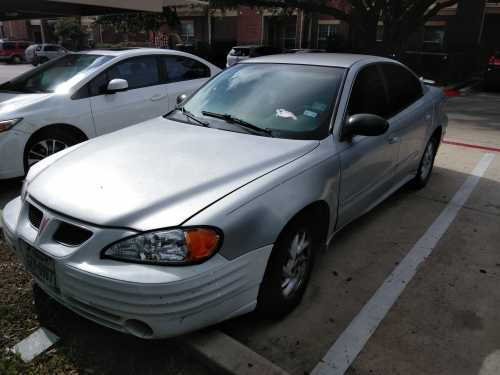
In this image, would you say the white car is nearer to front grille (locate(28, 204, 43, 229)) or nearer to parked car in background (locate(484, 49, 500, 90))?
front grille (locate(28, 204, 43, 229))

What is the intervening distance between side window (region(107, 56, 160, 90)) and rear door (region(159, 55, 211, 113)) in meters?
0.16

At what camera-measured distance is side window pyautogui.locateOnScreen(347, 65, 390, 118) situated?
3.31m

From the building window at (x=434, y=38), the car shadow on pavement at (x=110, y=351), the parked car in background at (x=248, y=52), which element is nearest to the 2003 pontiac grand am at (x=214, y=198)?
the car shadow on pavement at (x=110, y=351)

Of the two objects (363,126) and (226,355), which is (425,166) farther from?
(226,355)

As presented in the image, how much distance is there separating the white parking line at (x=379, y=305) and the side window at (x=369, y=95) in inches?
47.2

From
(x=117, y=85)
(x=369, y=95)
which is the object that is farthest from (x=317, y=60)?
(x=117, y=85)

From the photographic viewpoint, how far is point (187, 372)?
2.32 metres

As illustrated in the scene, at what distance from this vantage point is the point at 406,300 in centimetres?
299

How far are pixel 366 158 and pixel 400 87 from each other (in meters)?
1.29

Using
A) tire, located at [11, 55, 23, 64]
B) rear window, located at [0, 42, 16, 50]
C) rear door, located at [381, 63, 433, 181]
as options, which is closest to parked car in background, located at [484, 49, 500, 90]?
rear door, located at [381, 63, 433, 181]

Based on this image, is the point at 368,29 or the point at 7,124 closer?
the point at 7,124

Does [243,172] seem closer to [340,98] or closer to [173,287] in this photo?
[173,287]

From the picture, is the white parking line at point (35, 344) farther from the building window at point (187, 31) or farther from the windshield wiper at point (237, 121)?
the building window at point (187, 31)

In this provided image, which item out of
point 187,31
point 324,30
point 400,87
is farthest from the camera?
point 187,31
